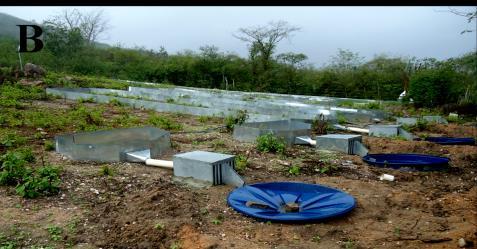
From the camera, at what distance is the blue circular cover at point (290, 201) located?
3356mm

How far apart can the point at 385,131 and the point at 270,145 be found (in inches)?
108

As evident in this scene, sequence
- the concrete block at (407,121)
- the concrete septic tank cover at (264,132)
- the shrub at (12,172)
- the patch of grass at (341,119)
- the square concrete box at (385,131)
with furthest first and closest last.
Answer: the concrete block at (407,121) → the patch of grass at (341,119) → the square concrete box at (385,131) → the concrete septic tank cover at (264,132) → the shrub at (12,172)

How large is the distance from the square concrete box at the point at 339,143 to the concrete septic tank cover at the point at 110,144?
2286 millimetres

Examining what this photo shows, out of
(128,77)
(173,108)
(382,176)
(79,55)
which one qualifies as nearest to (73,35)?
(79,55)

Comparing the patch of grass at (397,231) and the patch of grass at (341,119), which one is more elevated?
the patch of grass at (341,119)

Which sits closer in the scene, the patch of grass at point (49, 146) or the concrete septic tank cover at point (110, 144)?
the concrete septic tank cover at point (110, 144)

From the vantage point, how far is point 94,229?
313 cm

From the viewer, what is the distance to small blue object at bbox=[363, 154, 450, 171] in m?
5.12

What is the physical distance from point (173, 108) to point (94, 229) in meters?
7.02

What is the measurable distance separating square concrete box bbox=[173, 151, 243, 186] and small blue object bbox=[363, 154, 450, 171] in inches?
84.1

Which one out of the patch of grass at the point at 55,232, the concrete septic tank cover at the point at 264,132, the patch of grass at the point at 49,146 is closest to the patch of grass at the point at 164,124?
the concrete septic tank cover at the point at 264,132

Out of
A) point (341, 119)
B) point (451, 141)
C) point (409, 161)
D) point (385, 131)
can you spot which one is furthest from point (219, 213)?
point (341, 119)

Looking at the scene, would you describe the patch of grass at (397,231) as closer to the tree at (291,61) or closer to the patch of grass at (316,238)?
the patch of grass at (316,238)

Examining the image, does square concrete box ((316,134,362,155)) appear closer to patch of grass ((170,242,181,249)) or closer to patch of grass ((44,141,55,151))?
patch of grass ((170,242,181,249))
